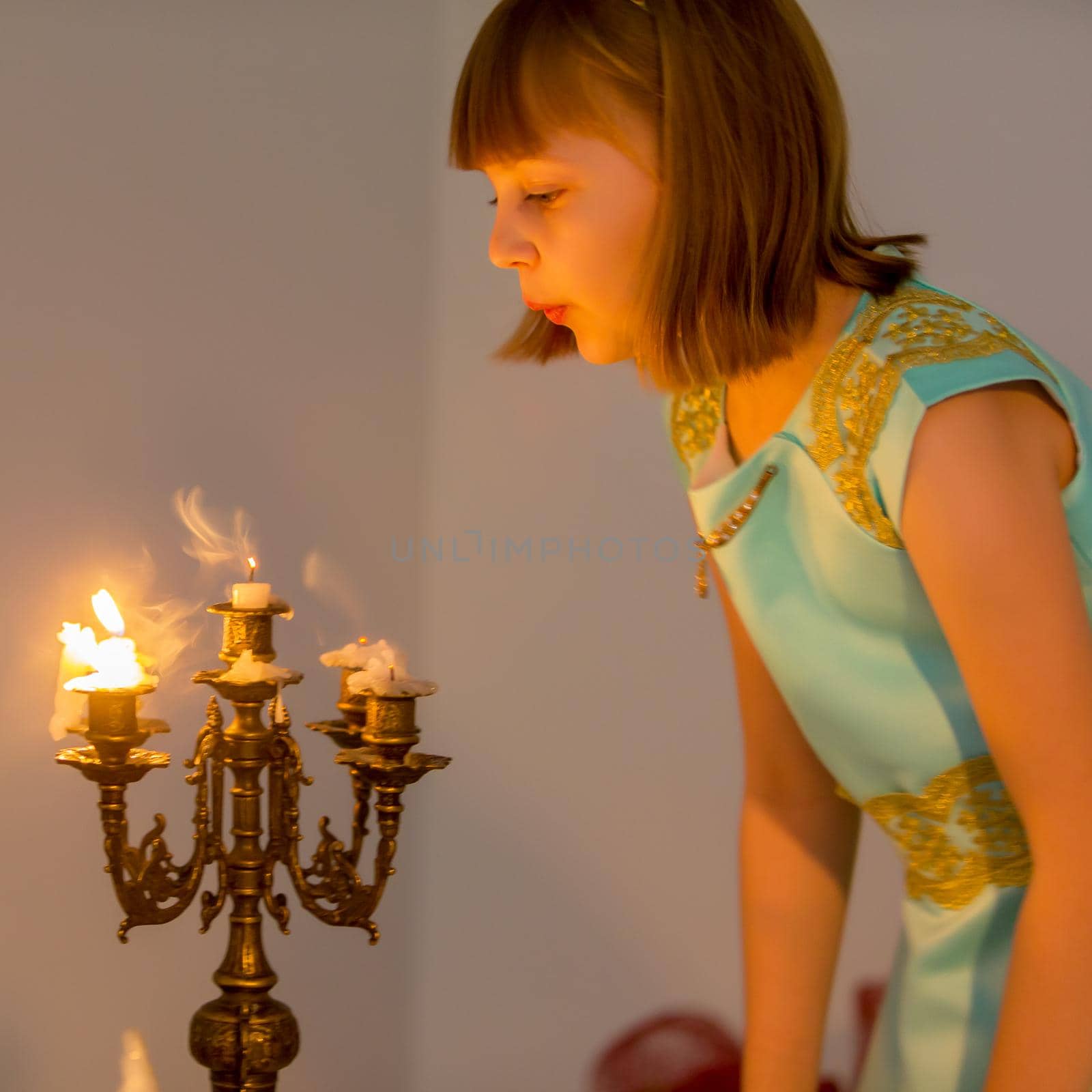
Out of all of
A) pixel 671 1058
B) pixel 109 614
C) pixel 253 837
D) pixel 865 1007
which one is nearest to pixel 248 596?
pixel 109 614

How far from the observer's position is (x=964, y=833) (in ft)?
3.39

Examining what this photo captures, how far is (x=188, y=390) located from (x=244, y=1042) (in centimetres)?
87

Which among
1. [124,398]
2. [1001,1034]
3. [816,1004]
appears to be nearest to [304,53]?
[124,398]

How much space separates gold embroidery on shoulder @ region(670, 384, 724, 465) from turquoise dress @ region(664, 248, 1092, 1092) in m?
0.06

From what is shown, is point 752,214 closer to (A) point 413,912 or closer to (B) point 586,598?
(B) point 586,598

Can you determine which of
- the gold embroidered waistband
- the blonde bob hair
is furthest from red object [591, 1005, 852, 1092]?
the blonde bob hair

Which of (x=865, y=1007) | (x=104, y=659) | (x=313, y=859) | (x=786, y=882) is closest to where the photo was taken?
(x=786, y=882)

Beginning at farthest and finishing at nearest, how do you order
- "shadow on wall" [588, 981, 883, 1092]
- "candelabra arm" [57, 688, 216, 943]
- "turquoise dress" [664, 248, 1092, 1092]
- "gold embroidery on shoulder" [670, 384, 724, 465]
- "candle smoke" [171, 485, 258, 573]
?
"shadow on wall" [588, 981, 883, 1092] < "candle smoke" [171, 485, 258, 573] < "candelabra arm" [57, 688, 216, 943] < "gold embroidery on shoulder" [670, 384, 724, 465] < "turquoise dress" [664, 248, 1092, 1092]

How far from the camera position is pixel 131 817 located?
1.85 meters

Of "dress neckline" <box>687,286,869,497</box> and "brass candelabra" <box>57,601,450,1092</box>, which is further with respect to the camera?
"brass candelabra" <box>57,601,450,1092</box>

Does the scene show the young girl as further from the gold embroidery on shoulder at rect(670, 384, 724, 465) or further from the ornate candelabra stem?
the ornate candelabra stem

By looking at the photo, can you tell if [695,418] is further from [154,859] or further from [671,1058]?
[671,1058]

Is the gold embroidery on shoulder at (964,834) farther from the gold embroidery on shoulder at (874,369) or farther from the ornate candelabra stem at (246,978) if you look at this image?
the ornate candelabra stem at (246,978)

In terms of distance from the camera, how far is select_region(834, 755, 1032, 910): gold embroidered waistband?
3.36ft
